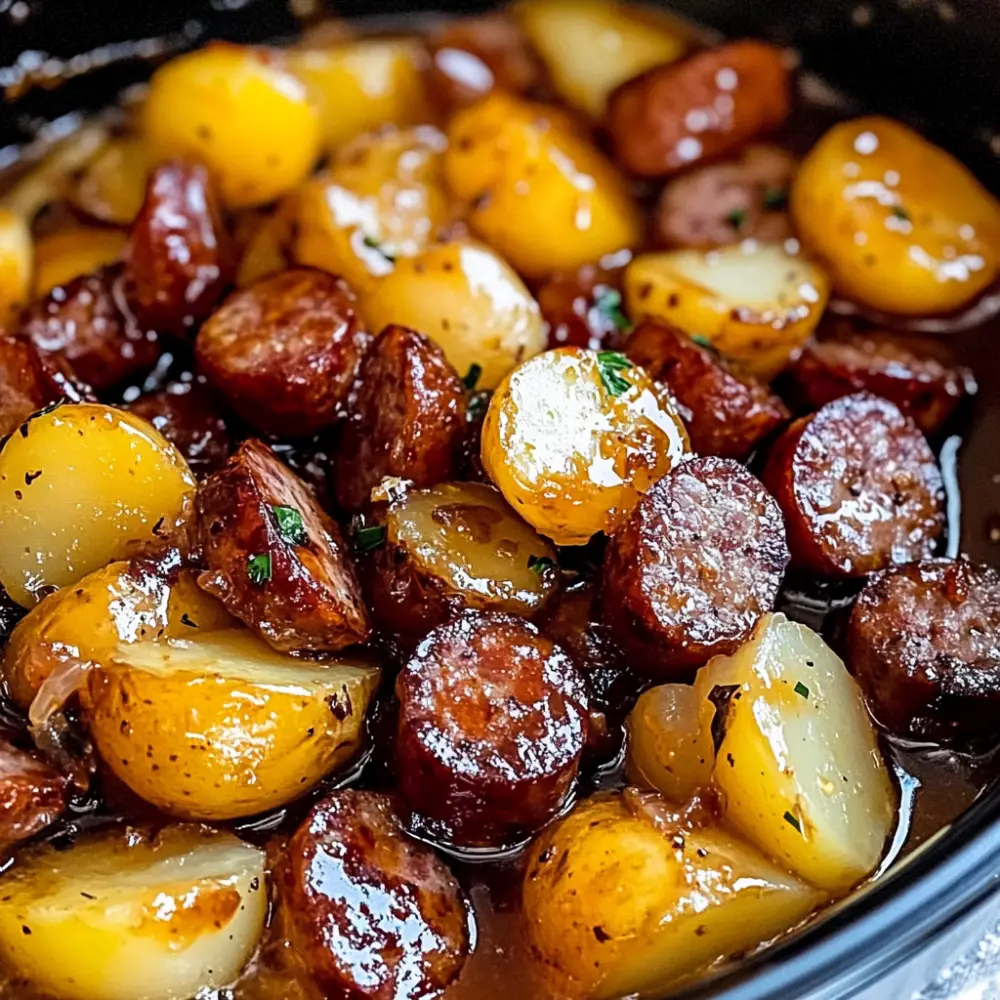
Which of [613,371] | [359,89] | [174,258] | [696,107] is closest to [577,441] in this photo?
[613,371]

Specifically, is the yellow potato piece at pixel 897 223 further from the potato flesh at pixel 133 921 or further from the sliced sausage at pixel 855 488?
the potato flesh at pixel 133 921

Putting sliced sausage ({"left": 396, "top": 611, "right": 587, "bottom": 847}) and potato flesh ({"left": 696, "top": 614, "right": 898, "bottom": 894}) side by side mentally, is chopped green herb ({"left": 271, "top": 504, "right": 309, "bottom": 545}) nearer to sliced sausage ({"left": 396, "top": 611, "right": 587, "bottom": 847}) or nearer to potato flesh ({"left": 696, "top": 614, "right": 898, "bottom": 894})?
sliced sausage ({"left": 396, "top": 611, "right": 587, "bottom": 847})

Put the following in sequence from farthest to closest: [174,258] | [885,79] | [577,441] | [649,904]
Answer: [885,79], [174,258], [577,441], [649,904]

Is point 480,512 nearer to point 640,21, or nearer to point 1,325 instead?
point 1,325

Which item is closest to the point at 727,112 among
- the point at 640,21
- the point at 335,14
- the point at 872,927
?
the point at 640,21

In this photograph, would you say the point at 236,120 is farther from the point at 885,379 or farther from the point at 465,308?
the point at 885,379

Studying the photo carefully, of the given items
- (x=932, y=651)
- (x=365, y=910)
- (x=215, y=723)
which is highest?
(x=215, y=723)

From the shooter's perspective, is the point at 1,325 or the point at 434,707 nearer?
the point at 434,707
